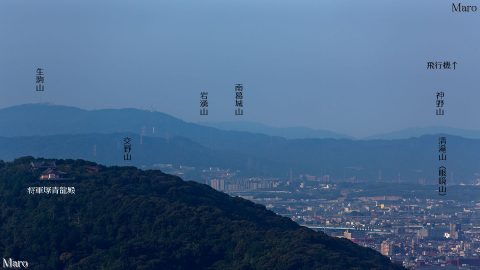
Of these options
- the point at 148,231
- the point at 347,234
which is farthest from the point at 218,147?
the point at 148,231

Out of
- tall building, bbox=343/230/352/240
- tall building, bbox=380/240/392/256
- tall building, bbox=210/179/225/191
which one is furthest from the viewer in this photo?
tall building, bbox=210/179/225/191

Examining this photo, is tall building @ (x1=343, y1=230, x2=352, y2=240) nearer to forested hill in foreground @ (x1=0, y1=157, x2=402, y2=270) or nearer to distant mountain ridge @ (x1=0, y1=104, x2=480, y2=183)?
forested hill in foreground @ (x1=0, y1=157, x2=402, y2=270)

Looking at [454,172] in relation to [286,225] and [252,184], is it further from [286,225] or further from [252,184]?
[286,225]

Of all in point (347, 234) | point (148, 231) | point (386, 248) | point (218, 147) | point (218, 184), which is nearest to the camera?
point (148, 231)

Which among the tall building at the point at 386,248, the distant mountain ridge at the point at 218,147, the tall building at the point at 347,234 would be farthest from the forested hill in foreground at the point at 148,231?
the distant mountain ridge at the point at 218,147

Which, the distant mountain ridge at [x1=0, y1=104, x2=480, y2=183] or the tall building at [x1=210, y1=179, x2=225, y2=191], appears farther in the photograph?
the distant mountain ridge at [x1=0, y1=104, x2=480, y2=183]

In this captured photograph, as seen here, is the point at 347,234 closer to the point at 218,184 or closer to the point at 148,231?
the point at 148,231

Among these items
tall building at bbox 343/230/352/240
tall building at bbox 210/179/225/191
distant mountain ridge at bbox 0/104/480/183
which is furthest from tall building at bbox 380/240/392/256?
distant mountain ridge at bbox 0/104/480/183

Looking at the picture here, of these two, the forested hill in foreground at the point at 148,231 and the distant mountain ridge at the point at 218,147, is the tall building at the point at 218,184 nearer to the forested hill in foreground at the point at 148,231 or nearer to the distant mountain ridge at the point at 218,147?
the distant mountain ridge at the point at 218,147

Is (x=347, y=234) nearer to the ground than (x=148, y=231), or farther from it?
nearer to the ground
